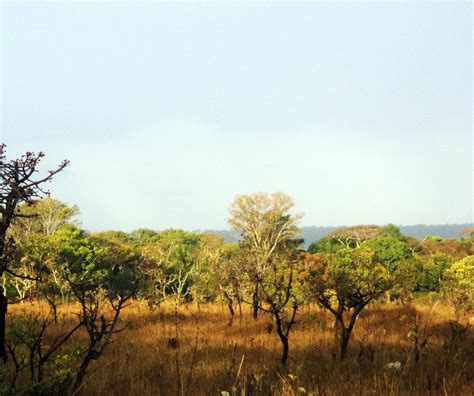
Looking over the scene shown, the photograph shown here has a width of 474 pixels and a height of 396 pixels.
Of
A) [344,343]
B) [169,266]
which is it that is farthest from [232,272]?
[169,266]

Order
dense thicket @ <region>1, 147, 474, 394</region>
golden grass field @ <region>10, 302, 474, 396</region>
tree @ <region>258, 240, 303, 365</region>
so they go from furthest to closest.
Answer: dense thicket @ <region>1, 147, 474, 394</region> < tree @ <region>258, 240, 303, 365</region> < golden grass field @ <region>10, 302, 474, 396</region>

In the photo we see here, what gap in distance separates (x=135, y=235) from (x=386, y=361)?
80363 mm

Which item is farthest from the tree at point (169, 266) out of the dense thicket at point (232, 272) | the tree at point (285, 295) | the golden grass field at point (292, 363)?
the golden grass field at point (292, 363)

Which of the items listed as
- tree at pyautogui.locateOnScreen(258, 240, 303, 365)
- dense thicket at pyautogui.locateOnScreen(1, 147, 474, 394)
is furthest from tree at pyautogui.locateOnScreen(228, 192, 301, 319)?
tree at pyautogui.locateOnScreen(258, 240, 303, 365)

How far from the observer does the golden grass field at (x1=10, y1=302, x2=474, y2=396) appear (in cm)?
427

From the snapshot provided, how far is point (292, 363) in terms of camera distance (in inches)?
216

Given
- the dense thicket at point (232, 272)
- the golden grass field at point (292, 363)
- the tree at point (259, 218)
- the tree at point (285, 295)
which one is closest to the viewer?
the golden grass field at point (292, 363)

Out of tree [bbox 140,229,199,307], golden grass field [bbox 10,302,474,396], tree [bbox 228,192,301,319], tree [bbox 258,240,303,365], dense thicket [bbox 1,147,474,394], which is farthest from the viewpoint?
tree [bbox 228,192,301,319]

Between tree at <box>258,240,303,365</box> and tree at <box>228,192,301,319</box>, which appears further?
tree at <box>228,192,301,319</box>

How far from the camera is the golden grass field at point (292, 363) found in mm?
4270

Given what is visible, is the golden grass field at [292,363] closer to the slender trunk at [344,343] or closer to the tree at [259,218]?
the slender trunk at [344,343]

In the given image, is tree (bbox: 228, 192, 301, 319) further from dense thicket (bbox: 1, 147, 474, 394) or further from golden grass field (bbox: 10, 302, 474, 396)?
golden grass field (bbox: 10, 302, 474, 396)

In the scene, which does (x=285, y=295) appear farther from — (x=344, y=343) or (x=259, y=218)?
(x=259, y=218)

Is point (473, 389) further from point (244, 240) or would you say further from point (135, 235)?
point (135, 235)
